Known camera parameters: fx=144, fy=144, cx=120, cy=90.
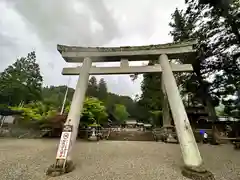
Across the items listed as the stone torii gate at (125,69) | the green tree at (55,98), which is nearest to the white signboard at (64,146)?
the stone torii gate at (125,69)

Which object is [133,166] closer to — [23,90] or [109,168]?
[109,168]

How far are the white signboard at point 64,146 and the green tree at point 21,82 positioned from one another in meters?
23.1

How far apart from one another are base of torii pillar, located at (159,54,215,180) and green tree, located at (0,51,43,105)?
80.3 feet

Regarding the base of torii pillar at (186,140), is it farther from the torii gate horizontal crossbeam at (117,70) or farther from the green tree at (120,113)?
the green tree at (120,113)

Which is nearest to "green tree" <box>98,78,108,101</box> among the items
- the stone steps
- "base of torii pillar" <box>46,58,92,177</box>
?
the stone steps

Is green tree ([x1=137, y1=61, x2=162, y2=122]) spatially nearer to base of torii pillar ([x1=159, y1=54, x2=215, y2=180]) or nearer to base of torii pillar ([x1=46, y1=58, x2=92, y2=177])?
base of torii pillar ([x1=159, y1=54, x2=215, y2=180])

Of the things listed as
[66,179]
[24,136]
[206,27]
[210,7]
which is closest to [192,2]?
[210,7]

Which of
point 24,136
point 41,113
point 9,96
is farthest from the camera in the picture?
point 9,96

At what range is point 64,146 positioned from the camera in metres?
3.49

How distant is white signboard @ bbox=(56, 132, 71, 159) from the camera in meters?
3.40

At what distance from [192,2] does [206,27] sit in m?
1.95

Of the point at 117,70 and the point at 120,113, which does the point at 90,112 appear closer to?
the point at 117,70

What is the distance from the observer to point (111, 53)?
16.6 feet

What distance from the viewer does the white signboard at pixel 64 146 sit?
3395mm
